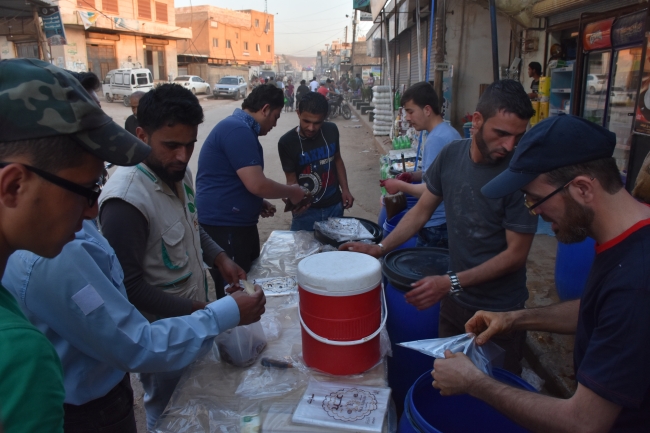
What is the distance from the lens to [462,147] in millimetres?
2379

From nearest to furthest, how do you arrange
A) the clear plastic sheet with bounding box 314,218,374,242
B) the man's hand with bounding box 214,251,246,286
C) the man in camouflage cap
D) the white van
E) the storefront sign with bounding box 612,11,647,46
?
the man in camouflage cap < the man's hand with bounding box 214,251,246,286 < the clear plastic sheet with bounding box 314,218,374,242 < the storefront sign with bounding box 612,11,647,46 < the white van

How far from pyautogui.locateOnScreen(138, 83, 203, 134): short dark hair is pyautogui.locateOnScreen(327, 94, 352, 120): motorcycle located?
20803 millimetres

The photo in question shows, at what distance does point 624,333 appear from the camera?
1.06m

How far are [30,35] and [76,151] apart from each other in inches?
633

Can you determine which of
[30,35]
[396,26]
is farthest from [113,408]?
[30,35]

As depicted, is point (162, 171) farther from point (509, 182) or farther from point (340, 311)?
point (509, 182)

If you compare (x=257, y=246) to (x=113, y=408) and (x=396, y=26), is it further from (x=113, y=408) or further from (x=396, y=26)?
(x=396, y=26)

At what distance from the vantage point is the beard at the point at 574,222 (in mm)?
1239

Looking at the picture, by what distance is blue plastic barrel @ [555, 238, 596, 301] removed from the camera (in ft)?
10.7

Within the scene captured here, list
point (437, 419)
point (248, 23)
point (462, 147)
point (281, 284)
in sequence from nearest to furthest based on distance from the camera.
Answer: point (437, 419), point (462, 147), point (281, 284), point (248, 23)

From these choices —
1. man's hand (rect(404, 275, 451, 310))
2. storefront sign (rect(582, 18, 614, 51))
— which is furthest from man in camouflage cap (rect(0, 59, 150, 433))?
storefront sign (rect(582, 18, 614, 51))

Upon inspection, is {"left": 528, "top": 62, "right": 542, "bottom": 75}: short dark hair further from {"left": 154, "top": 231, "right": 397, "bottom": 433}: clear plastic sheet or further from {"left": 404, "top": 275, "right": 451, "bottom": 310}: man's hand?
{"left": 154, "top": 231, "right": 397, "bottom": 433}: clear plastic sheet

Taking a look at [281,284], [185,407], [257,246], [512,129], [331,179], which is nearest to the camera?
[185,407]

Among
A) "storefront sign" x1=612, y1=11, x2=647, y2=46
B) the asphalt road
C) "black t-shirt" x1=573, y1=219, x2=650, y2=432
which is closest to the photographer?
"black t-shirt" x1=573, y1=219, x2=650, y2=432
